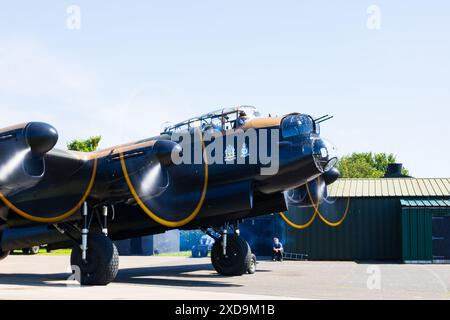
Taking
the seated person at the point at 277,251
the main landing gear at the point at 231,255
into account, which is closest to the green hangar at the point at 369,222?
the seated person at the point at 277,251

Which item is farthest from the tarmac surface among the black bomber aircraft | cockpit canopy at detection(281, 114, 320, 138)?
cockpit canopy at detection(281, 114, 320, 138)

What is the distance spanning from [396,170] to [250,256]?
2470 cm

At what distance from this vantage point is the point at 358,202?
1512 inches

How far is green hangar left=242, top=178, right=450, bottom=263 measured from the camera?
35.9m

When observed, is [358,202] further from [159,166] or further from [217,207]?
[159,166]

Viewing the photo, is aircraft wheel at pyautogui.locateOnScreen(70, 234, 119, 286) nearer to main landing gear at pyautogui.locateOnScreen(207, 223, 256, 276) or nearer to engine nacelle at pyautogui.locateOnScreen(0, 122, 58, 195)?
engine nacelle at pyautogui.locateOnScreen(0, 122, 58, 195)

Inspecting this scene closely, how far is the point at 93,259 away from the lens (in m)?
19.2

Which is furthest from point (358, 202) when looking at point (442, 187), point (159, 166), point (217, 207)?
point (159, 166)

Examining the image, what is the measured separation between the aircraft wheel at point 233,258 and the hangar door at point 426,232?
14.0m

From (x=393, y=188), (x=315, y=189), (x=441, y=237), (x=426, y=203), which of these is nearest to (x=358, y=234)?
(x=393, y=188)

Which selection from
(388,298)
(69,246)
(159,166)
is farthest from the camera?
(69,246)

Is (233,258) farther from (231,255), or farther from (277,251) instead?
(277,251)

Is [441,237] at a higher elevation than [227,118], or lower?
lower

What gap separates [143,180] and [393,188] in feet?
81.6
